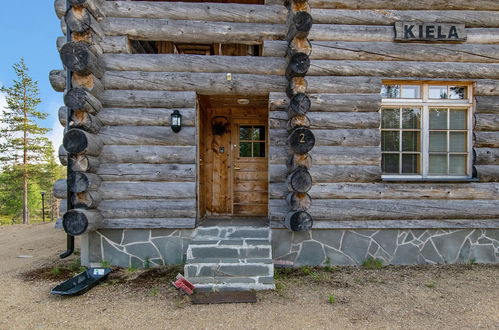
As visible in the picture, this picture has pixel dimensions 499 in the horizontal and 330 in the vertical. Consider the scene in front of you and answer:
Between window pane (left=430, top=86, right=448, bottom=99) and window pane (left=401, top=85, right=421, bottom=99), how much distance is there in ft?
0.86

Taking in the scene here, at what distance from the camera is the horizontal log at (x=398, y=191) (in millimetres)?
4660

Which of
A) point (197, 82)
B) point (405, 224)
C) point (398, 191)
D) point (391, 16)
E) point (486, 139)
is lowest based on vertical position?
point (405, 224)

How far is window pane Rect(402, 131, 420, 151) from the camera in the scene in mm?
4898

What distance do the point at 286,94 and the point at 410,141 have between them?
2.48 meters

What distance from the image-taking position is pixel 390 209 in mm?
4656

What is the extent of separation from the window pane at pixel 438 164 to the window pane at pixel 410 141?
0.37 metres

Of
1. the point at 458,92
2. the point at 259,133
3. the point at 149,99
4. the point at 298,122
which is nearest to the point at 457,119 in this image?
the point at 458,92

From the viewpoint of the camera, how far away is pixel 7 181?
17812 millimetres

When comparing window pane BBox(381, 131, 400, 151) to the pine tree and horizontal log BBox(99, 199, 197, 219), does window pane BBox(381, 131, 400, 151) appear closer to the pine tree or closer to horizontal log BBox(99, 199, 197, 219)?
horizontal log BBox(99, 199, 197, 219)

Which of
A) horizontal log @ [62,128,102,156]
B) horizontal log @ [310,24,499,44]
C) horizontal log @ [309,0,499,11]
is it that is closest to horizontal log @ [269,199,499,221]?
horizontal log @ [310,24,499,44]

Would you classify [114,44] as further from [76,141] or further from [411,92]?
[411,92]

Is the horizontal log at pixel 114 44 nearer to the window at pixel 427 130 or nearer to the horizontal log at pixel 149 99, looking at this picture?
the horizontal log at pixel 149 99

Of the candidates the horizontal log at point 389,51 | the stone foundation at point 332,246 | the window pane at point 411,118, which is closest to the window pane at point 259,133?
the horizontal log at point 389,51

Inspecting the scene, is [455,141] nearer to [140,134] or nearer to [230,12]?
[230,12]
